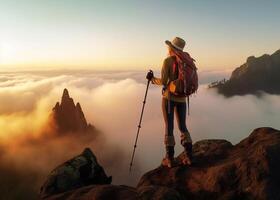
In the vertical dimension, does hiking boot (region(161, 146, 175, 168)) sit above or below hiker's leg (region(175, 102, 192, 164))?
below

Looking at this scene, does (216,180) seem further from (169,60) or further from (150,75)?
(150,75)

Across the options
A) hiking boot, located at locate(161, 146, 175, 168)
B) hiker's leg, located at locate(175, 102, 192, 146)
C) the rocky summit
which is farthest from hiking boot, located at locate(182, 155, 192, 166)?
hiker's leg, located at locate(175, 102, 192, 146)

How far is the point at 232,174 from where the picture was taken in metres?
11.6

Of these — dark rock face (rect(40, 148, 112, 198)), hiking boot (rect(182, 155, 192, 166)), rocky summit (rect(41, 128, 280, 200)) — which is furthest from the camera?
dark rock face (rect(40, 148, 112, 198))

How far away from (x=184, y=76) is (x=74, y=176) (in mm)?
6338

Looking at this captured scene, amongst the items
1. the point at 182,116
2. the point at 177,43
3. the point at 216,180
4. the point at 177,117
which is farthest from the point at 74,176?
the point at 177,43

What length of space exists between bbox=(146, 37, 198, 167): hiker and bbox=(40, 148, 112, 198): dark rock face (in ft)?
12.6

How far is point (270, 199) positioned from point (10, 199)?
20687cm

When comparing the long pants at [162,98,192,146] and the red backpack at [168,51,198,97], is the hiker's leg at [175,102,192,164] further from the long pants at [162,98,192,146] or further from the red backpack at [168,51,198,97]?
the red backpack at [168,51,198,97]

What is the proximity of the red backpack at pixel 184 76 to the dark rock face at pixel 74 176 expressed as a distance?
5.63 metres

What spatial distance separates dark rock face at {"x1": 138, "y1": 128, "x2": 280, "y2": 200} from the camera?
11.0 m

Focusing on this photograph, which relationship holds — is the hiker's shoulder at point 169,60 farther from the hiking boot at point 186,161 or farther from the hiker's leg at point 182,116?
the hiking boot at point 186,161

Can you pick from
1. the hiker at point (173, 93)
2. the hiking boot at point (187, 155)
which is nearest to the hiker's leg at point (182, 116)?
the hiker at point (173, 93)

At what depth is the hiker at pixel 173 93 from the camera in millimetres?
12894
